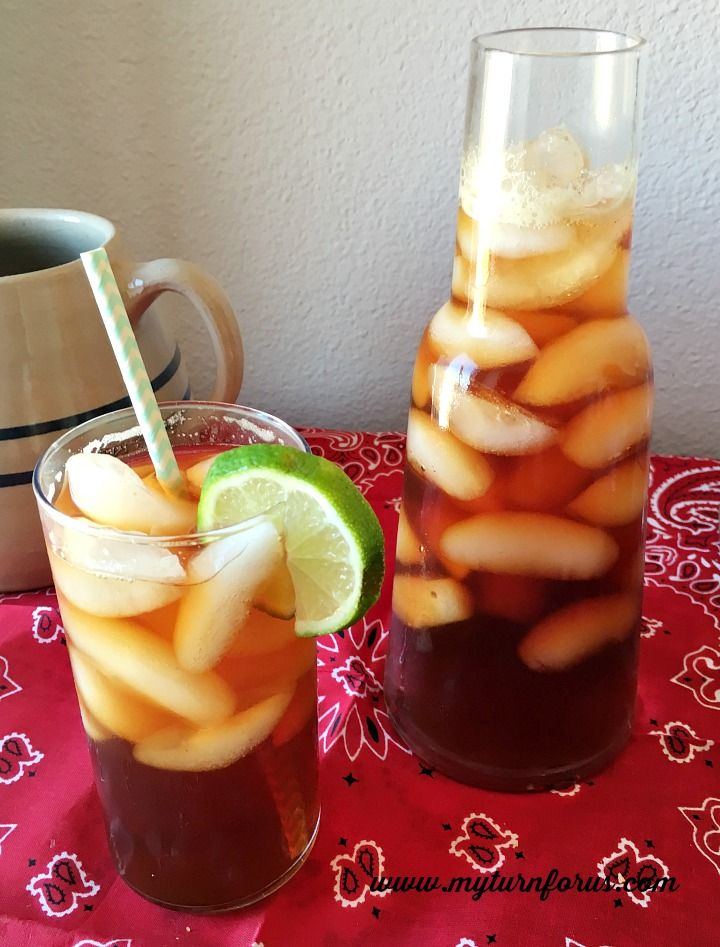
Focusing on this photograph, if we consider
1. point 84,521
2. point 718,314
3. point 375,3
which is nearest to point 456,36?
point 375,3

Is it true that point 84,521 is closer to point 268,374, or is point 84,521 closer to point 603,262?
point 603,262

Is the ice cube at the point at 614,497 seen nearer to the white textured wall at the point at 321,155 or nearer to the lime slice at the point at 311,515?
the lime slice at the point at 311,515

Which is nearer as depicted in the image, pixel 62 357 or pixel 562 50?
pixel 562 50

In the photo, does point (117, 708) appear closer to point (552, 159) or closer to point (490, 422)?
point (490, 422)

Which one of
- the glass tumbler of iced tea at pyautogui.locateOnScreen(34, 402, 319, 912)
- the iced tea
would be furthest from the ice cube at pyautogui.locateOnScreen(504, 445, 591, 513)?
the glass tumbler of iced tea at pyautogui.locateOnScreen(34, 402, 319, 912)

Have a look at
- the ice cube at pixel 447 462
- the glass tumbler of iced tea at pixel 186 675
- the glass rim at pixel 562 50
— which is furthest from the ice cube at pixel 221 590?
the glass rim at pixel 562 50

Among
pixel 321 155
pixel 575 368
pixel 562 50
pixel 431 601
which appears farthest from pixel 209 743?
pixel 321 155
